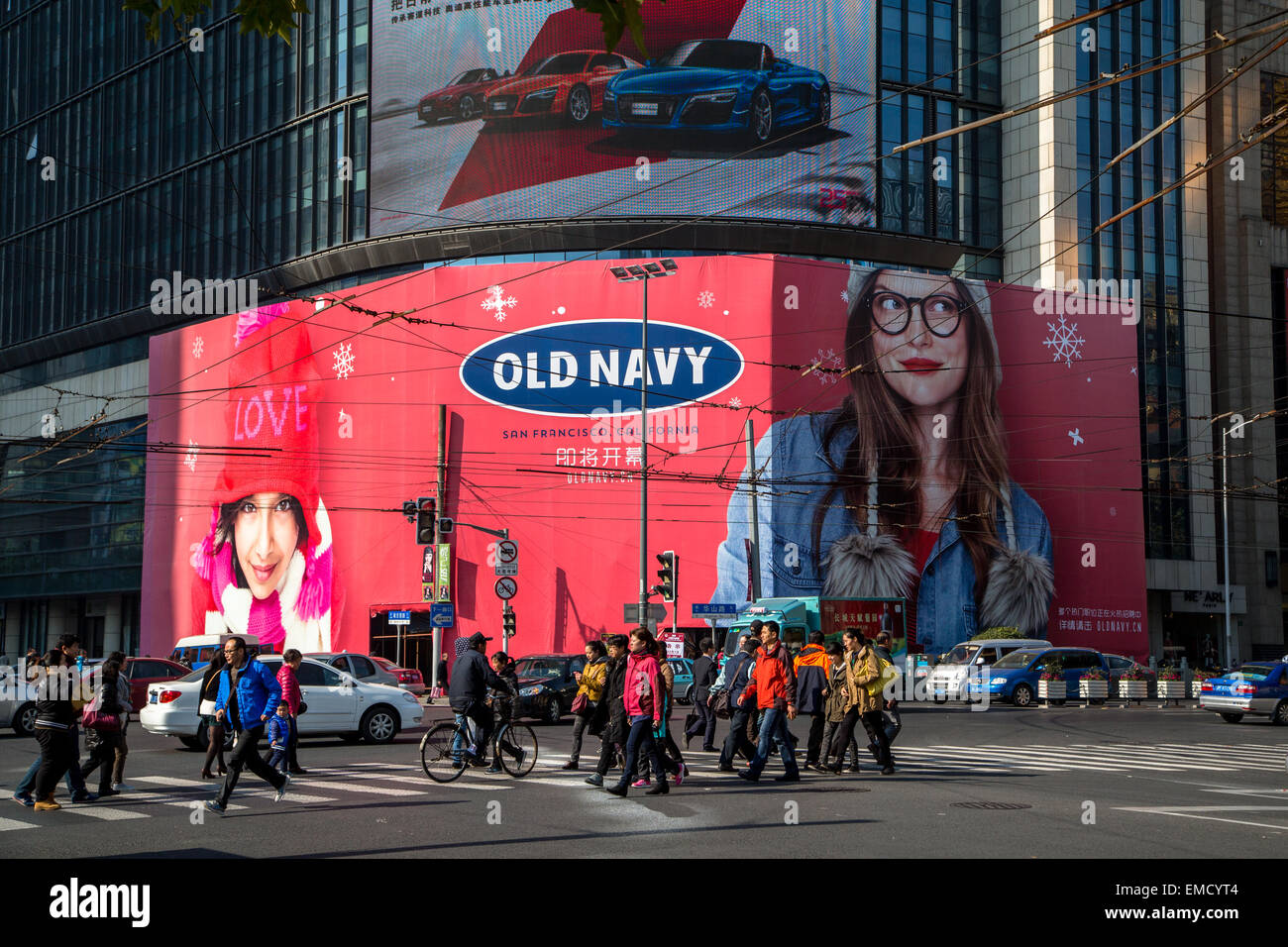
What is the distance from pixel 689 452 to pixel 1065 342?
17587mm

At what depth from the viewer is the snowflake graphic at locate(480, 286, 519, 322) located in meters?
49.6

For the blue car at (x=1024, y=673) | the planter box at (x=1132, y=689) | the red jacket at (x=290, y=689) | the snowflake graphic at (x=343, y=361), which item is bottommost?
the planter box at (x=1132, y=689)

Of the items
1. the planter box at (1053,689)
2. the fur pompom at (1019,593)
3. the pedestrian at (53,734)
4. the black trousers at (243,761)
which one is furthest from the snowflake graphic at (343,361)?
the black trousers at (243,761)

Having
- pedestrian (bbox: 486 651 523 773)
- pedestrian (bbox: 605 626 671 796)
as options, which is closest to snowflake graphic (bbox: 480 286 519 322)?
pedestrian (bbox: 486 651 523 773)

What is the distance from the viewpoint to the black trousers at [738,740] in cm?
1670

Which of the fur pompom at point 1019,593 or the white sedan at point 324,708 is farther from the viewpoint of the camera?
the fur pompom at point 1019,593

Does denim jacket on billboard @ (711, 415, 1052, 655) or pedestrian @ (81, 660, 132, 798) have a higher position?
denim jacket on billboard @ (711, 415, 1052, 655)

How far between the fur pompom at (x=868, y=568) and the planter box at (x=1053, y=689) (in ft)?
31.3

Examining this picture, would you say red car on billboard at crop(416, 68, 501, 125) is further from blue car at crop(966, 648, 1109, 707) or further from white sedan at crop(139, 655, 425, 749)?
white sedan at crop(139, 655, 425, 749)

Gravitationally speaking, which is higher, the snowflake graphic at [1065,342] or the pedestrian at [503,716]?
the snowflake graphic at [1065,342]

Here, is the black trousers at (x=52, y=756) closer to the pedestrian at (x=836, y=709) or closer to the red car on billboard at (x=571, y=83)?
the pedestrian at (x=836, y=709)

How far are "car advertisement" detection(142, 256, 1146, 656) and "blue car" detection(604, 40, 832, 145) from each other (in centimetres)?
697
